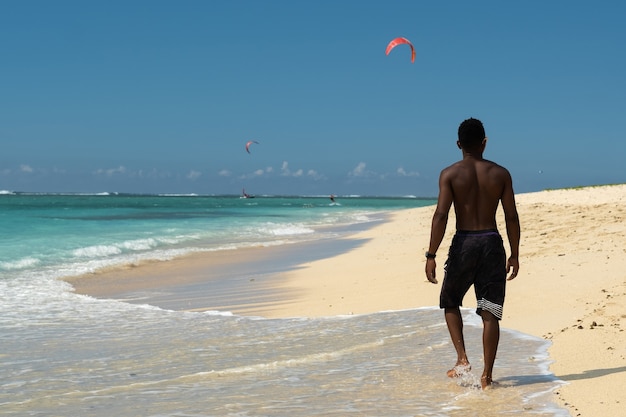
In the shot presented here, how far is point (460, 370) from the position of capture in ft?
16.0

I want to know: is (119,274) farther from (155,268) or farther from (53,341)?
(53,341)

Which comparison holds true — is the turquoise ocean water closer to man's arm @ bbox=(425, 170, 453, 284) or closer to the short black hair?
man's arm @ bbox=(425, 170, 453, 284)

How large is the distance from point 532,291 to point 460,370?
3.92m

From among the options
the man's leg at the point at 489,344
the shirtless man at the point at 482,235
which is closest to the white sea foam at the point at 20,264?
the shirtless man at the point at 482,235

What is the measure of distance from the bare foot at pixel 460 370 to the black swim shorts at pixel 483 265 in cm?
46

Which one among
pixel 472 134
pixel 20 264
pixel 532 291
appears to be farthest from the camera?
pixel 20 264

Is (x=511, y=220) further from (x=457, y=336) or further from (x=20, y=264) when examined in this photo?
(x=20, y=264)

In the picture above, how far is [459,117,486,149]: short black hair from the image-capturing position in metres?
4.80

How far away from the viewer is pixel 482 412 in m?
4.13

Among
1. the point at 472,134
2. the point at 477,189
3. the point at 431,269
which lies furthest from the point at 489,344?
the point at 472,134

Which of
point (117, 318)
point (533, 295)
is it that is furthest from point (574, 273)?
point (117, 318)

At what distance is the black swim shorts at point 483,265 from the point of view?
467 centimetres

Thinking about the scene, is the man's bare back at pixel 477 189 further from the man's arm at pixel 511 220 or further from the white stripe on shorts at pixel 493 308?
the white stripe on shorts at pixel 493 308

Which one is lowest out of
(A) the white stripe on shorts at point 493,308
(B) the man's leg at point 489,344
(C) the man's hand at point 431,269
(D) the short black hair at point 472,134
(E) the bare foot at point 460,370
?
(E) the bare foot at point 460,370
